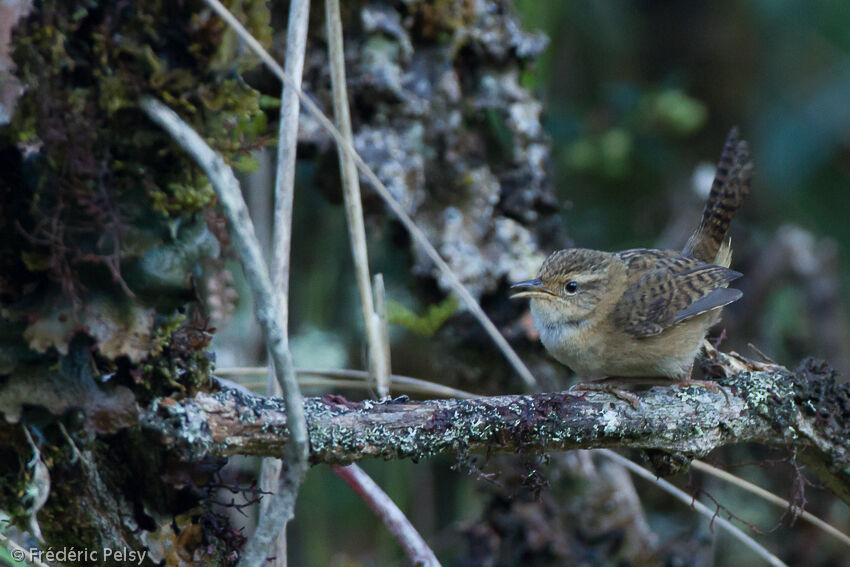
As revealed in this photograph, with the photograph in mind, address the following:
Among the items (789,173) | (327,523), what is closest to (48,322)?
(327,523)

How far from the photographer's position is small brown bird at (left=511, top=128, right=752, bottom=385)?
3221 millimetres

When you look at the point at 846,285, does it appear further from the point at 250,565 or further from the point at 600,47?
the point at 250,565

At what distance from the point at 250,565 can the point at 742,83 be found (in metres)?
5.85

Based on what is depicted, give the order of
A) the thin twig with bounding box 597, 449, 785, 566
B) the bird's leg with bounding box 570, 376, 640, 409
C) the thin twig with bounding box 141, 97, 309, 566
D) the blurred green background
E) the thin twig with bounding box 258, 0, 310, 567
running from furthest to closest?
the blurred green background, the thin twig with bounding box 597, 449, 785, 566, the bird's leg with bounding box 570, 376, 640, 409, the thin twig with bounding box 258, 0, 310, 567, the thin twig with bounding box 141, 97, 309, 566

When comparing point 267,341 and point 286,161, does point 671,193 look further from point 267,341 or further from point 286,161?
point 267,341

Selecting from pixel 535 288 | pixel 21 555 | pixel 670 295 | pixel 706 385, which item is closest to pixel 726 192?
pixel 670 295

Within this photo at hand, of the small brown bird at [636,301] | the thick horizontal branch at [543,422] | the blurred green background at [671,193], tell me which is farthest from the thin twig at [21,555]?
the blurred green background at [671,193]

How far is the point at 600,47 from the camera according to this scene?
616cm

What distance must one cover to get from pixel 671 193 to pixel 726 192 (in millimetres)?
2253

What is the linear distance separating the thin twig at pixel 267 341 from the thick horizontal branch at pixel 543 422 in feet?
1.28

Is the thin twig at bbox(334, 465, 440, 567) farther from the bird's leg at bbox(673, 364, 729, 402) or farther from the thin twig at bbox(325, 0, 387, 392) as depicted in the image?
the bird's leg at bbox(673, 364, 729, 402)

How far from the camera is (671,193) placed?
5926 mm

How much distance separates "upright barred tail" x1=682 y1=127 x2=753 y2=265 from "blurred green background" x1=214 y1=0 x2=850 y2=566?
1.41 meters

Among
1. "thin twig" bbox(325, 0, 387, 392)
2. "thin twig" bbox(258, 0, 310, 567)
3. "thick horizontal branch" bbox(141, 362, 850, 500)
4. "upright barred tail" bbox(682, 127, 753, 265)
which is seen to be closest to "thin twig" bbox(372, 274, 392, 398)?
"thin twig" bbox(325, 0, 387, 392)
